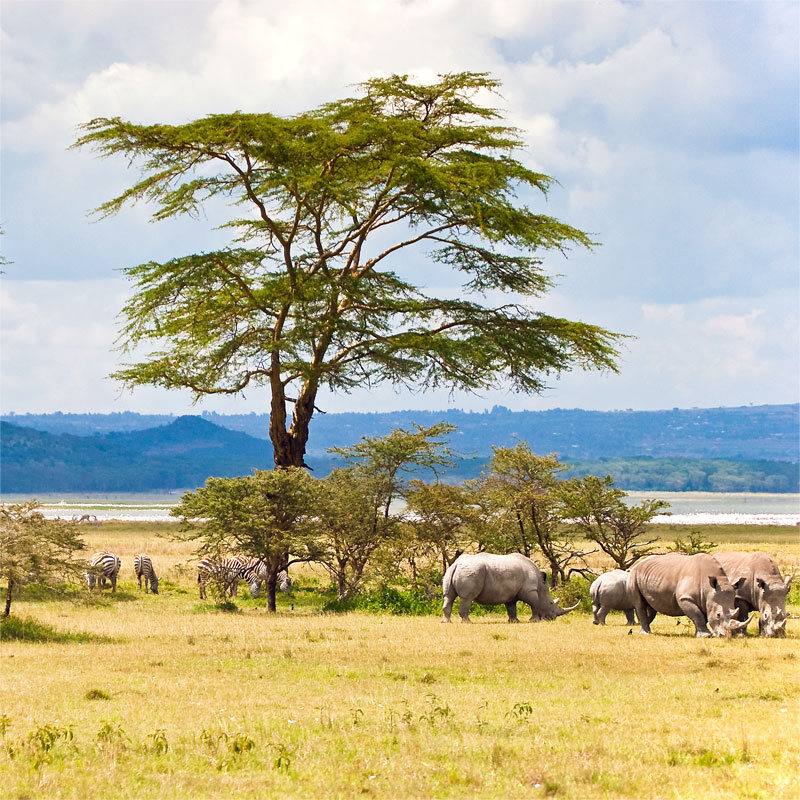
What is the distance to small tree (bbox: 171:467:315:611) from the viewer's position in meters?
31.2

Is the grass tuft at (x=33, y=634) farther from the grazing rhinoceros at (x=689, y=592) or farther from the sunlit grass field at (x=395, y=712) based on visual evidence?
the grazing rhinoceros at (x=689, y=592)

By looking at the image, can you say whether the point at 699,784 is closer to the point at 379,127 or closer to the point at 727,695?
the point at 727,695

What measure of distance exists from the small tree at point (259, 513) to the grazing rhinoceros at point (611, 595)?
8807 mm

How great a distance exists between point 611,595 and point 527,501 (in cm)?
941

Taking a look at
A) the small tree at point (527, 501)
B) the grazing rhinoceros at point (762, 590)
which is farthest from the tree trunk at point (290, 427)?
the grazing rhinoceros at point (762, 590)

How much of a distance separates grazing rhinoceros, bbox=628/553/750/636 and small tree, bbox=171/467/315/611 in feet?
34.4

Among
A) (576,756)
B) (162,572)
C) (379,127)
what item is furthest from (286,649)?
(162,572)

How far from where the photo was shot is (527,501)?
3559cm

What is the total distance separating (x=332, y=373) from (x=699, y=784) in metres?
26.9

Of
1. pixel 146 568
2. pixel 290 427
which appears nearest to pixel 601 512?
pixel 290 427

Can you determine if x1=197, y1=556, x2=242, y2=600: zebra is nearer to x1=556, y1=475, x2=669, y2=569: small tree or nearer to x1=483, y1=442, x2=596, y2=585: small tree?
x1=483, y1=442, x2=596, y2=585: small tree

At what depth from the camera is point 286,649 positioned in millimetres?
20938

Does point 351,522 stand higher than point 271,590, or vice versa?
point 351,522

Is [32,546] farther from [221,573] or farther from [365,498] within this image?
[365,498]
